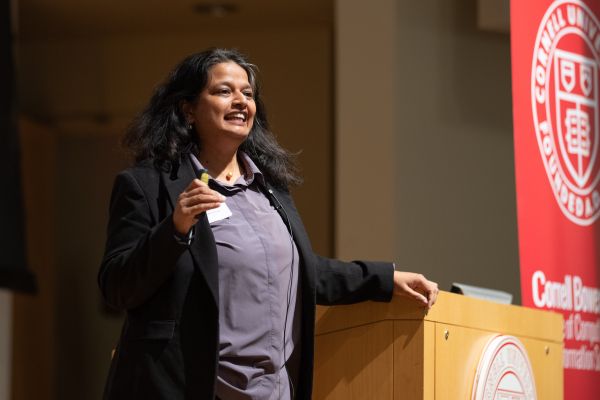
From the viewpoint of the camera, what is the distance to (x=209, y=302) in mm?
2326

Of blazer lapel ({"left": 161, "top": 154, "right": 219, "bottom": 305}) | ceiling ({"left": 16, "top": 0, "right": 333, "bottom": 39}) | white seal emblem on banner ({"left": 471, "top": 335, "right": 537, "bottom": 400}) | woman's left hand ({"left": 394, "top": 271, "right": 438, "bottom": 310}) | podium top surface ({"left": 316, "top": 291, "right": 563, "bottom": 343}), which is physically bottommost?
white seal emblem on banner ({"left": 471, "top": 335, "right": 537, "bottom": 400})

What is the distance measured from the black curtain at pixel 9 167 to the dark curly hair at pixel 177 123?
3.66 meters

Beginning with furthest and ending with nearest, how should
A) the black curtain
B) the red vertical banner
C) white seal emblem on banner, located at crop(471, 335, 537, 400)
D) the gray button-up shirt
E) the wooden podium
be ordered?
1. the black curtain
2. the red vertical banner
3. white seal emblem on banner, located at crop(471, 335, 537, 400)
4. the wooden podium
5. the gray button-up shirt

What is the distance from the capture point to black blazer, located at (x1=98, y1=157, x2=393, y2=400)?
2254 millimetres

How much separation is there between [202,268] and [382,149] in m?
3.36

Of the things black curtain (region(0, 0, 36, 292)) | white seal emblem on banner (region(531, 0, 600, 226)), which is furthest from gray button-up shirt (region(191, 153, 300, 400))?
black curtain (region(0, 0, 36, 292))

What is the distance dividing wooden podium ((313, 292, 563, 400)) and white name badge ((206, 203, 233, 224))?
17.1 inches

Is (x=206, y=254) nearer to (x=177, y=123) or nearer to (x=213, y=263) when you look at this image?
(x=213, y=263)

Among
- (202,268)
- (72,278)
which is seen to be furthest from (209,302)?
(72,278)

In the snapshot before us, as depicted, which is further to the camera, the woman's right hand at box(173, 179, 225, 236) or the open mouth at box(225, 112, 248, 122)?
the open mouth at box(225, 112, 248, 122)

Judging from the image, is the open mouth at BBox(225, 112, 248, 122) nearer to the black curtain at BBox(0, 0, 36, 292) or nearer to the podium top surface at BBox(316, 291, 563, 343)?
the podium top surface at BBox(316, 291, 563, 343)

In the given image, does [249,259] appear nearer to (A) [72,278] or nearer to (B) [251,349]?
(B) [251,349]

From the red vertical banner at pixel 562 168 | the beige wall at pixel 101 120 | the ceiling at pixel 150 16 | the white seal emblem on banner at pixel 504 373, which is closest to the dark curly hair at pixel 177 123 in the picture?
the white seal emblem on banner at pixel 504 373

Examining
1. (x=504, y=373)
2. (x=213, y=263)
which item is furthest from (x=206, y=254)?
(x=504, y=373)
